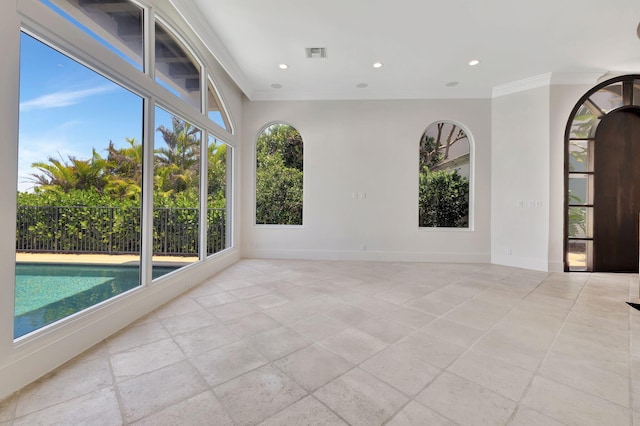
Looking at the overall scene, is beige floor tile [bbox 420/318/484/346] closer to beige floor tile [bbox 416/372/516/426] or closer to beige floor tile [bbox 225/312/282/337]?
beige floor tile [bbox 416/372/516/426]

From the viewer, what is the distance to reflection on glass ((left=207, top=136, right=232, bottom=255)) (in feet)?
14.0

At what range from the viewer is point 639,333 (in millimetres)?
2420

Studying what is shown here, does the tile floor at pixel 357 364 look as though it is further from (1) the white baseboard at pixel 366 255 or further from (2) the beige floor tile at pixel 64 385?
(1) the white baseboard at pixel 366 255

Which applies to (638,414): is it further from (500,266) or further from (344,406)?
(500,266)

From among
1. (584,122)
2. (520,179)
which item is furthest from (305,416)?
(584,122)

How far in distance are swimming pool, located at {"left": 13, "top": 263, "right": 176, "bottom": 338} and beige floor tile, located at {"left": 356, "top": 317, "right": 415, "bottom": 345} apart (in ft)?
8.12

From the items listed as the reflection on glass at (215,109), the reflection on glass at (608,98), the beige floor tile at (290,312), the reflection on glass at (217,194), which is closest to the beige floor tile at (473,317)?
the beige floor tile at (290,312)

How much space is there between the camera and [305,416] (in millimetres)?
1426

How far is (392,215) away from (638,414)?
409cm

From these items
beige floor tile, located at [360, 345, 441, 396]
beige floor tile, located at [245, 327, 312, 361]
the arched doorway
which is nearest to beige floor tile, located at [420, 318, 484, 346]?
beige floor tile, located at [360, 345, 441, 396]

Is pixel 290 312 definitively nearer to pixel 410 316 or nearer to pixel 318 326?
pixel 318 326

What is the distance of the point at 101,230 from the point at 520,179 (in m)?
6.56

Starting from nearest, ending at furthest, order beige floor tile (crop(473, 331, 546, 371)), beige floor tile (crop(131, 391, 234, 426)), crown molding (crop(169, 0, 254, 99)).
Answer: beige floor tile (crop(131, 391, 234, 426)) → beige floor tile (crop(473, 331, 546, 371)) → crown molding (crop(169, 0, 254, 99))

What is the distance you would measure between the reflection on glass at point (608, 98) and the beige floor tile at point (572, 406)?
552cm
